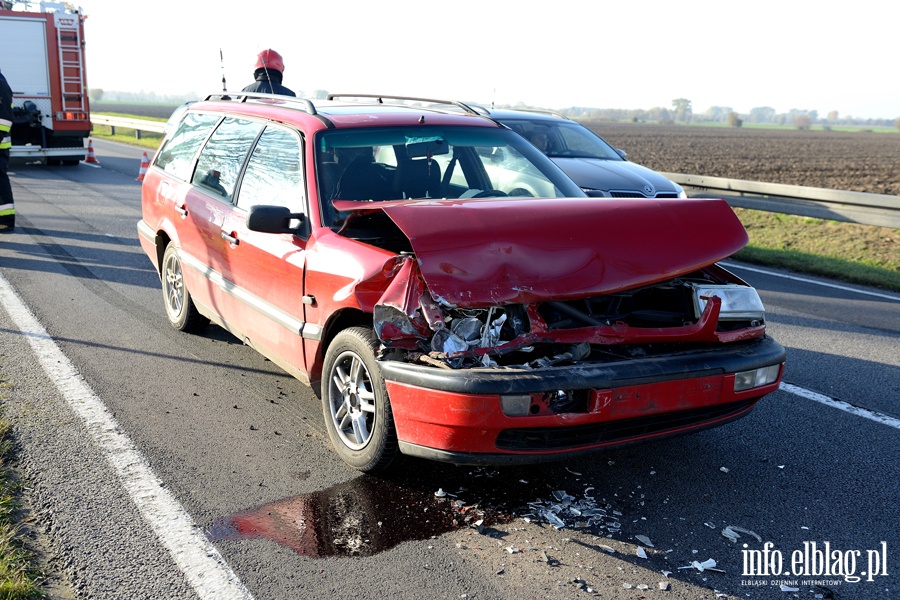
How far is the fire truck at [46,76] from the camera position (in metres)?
18.2

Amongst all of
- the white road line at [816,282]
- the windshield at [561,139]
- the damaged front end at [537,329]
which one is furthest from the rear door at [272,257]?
the white road line at [816,282]

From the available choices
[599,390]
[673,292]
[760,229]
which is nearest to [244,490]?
[599,390]

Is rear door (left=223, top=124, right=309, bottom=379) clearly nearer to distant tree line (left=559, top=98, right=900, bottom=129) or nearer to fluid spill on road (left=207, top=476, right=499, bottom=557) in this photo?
fluid spill on road (left=207, top=476, right=499, bottom=557)

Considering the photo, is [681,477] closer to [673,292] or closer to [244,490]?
[673,292]

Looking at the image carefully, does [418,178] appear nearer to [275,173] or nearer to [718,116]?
[275,173]

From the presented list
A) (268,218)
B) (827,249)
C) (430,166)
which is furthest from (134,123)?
(268,218)

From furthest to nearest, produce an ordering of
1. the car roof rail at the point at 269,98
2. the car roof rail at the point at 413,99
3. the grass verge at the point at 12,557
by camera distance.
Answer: the car roof rail at the point at 413,99 < the car roof rail at the point at 269,98 < the grass verge at the point at 12,557

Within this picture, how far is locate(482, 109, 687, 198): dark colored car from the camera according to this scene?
9.44 metres

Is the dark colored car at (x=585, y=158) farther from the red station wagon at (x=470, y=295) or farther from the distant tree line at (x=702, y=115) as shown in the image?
the distant tree line at (x=702, y=115)

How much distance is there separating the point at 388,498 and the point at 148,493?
1098mm

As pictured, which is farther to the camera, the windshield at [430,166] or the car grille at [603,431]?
the windshield at [430,166]

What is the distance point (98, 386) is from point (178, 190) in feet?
5.52

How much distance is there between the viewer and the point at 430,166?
16.4 feet

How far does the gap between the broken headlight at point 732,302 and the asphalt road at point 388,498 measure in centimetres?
76
